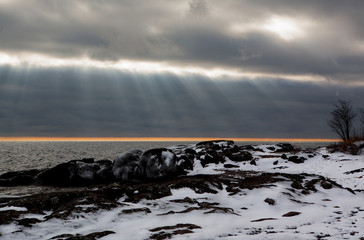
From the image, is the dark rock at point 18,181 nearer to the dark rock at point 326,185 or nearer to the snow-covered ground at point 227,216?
the snow-covered ground at point 227,216

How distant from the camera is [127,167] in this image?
2811cm

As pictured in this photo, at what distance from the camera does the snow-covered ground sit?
942cm

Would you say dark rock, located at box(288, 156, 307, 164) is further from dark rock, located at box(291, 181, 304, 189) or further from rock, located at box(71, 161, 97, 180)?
rock, located at box(71, 161, 97, 180)

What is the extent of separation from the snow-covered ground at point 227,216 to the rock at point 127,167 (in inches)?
407

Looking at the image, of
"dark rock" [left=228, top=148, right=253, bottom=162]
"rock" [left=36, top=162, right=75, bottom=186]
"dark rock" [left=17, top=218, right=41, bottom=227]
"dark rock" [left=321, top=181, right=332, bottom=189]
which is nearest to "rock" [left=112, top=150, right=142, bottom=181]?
"rock" [left=36, top=162, right=75, bottom=186]

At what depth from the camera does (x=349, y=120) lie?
5462 centimetres

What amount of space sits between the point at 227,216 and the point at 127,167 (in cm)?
1779

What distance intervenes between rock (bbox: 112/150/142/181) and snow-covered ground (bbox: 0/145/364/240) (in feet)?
33.9

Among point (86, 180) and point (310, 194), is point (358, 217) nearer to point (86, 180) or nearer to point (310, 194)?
point (310, 194)

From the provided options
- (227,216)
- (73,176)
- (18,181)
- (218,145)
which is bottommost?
(18,181)

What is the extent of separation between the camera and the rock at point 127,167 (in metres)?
27.4

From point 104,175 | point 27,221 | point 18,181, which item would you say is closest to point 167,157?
point 104,175

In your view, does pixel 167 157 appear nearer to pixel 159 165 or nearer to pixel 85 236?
pixel 159 165

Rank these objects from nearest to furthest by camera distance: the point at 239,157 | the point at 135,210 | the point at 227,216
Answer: the point at 227,216
the point at 135,210
the point at 239,157
